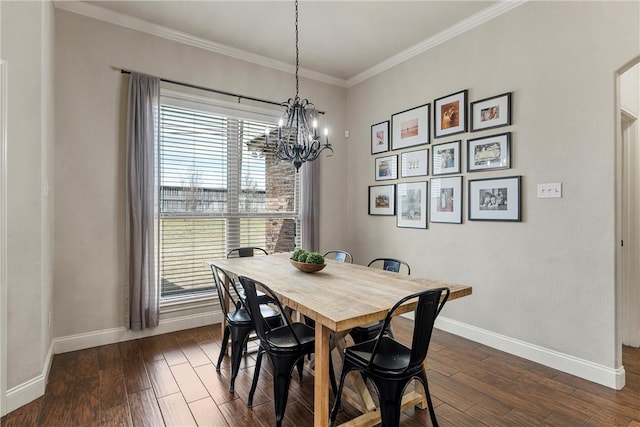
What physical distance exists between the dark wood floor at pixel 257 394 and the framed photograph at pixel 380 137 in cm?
249

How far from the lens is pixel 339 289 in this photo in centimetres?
206

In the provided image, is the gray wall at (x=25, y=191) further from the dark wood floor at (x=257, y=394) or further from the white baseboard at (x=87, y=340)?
the dark wood floor at (x=257, y=394)

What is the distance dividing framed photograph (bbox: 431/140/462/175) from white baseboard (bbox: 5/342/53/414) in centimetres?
384

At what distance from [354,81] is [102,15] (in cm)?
304

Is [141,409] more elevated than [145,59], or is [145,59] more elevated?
[145,59]

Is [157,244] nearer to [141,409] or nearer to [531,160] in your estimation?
[141,409]

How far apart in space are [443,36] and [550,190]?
6.47ft

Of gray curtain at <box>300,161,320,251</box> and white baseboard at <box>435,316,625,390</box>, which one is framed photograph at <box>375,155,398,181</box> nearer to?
gray curtain at <box>300,161,320,251</box>

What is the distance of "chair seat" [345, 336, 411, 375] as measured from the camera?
1712 millimetres

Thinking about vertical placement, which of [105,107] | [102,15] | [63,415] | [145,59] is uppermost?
[102,15]

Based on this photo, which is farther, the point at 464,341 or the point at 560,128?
the point at 464,341

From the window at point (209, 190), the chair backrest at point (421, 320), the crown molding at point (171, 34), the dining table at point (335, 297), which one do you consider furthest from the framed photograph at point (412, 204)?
the chair backrest at point (421, 320)

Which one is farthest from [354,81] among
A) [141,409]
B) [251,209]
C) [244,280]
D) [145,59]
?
[141,409]

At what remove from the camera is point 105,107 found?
3260mm
